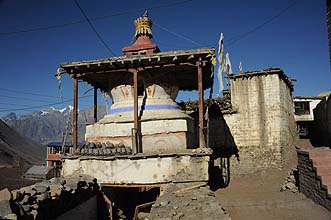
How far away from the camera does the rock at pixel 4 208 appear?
5.26 m

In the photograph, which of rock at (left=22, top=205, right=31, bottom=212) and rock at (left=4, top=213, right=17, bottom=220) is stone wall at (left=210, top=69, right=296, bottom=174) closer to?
rock at (left=22, top=205, right=31, bottom=212)

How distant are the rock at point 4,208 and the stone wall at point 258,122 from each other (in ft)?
56.2

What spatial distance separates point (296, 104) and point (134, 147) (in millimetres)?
27014

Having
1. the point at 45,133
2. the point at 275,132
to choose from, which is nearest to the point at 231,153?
the point at 275,132

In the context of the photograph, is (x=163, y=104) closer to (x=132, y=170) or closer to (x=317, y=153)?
(x=132, y=170)

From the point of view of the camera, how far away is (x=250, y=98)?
20562 millimetres

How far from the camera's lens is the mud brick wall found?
28.5ft

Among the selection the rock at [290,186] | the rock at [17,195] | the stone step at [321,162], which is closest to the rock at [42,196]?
the rock at [17,195]

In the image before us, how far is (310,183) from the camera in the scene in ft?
33.0

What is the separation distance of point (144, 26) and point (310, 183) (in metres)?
11.5

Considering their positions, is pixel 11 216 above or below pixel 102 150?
below

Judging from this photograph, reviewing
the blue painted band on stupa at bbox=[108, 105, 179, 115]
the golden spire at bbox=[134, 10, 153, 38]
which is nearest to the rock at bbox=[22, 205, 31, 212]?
the blue painted band on stupa at bbox=[108, 105, 179, 115]

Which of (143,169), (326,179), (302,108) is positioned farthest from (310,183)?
(302,108)

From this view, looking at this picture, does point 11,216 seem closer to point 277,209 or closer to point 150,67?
point 277,209
